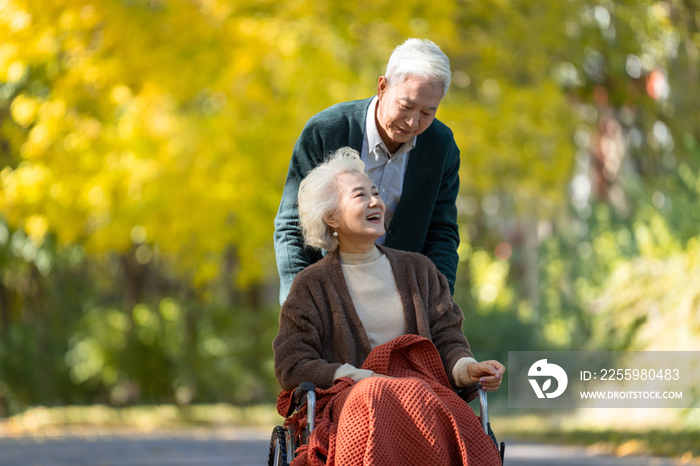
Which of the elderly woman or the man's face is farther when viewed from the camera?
the man's face

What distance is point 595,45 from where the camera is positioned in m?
8.82

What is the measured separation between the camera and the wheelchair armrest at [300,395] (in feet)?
8.43

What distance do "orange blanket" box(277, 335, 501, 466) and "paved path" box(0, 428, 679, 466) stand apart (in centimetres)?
425

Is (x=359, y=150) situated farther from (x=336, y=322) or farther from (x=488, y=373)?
(x=488, y=373)

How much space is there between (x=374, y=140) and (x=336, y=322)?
665 mm

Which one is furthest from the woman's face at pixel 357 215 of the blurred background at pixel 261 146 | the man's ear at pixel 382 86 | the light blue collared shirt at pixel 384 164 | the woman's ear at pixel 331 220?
the blurred background at pixel 261 146

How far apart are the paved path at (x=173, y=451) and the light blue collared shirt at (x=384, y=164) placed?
393 centimetres

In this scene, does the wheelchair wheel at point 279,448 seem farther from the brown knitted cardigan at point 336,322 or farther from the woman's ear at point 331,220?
the woman's ear at point 331,220

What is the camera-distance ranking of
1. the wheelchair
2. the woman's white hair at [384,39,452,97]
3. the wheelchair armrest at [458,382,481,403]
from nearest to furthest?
the wheelchair < the wheelchair armrest at [458,382,481,403] < the woman's white hair at [384,39,452,97]

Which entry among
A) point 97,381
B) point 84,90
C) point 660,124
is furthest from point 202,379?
point 660,124

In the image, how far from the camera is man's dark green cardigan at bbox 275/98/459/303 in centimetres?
310

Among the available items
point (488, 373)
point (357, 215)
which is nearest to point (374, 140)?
point (357, 215)

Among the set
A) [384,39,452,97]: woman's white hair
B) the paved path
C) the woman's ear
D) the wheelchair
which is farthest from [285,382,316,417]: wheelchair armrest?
the paved path

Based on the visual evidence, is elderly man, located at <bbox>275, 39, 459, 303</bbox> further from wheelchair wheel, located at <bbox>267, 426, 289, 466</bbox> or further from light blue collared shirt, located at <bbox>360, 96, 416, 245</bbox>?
wheelchair wheel, located at <bbox>267, 426, 289, 466</bbox>
